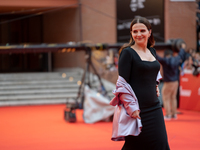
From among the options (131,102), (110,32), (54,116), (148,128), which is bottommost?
(54,116)

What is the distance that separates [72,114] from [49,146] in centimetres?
237

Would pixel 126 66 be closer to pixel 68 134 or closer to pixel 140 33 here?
pixel 140 33

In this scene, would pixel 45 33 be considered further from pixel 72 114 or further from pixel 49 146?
pixel 49 146

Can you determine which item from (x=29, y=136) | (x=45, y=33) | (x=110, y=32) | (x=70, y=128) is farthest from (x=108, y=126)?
(x=45, y=33)

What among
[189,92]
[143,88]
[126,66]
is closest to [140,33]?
[126,66]

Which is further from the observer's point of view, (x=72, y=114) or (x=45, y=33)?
(x=45, y=33)

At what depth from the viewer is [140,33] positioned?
2.85 meters

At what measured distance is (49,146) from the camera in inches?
201

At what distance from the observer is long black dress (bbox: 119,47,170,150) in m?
2.80

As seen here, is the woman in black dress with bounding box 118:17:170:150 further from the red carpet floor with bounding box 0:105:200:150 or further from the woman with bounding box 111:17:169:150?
the red carpet floor with bounding box 0:105:200:150

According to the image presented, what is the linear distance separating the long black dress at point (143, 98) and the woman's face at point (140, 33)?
11 centimetres

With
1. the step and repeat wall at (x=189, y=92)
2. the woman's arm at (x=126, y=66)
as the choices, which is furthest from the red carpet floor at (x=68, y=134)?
the woman's arm at (x=126, y=66)

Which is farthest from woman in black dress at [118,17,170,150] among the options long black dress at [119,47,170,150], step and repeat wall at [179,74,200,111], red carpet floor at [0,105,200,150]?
step and repeat wall at [179,74,200,111]

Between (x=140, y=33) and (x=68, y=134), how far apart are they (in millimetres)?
3765
